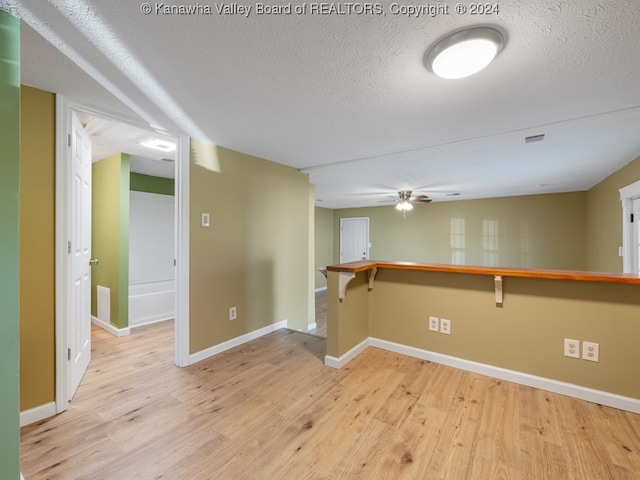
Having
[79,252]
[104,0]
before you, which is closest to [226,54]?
[104,0]

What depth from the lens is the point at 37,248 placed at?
5.75ft

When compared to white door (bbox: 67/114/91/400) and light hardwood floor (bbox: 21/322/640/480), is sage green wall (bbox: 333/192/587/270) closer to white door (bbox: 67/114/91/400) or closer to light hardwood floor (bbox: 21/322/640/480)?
light hardwood floor (bbox: 21/322/640/480)

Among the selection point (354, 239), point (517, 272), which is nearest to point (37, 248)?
point (517, 272)

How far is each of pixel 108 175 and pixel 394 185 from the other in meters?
4.01

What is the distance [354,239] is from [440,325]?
5.36 metres

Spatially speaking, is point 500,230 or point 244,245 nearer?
point 244,245

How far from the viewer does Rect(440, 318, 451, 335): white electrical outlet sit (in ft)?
8.14

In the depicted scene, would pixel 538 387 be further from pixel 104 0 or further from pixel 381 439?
pixel 104 0

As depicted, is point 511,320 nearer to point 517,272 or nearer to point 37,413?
point 517,272

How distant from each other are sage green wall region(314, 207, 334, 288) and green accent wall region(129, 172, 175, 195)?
3931mm

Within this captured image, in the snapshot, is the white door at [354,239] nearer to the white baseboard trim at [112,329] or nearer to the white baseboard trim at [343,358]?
the white baseboard trim at [343,358]

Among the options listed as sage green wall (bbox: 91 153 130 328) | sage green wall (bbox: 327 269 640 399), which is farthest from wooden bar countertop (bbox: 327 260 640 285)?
sage green wall (bbox: 91 153 130 328)

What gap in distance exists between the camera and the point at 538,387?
6.91 feet

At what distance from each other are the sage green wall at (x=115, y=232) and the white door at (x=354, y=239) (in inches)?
217
